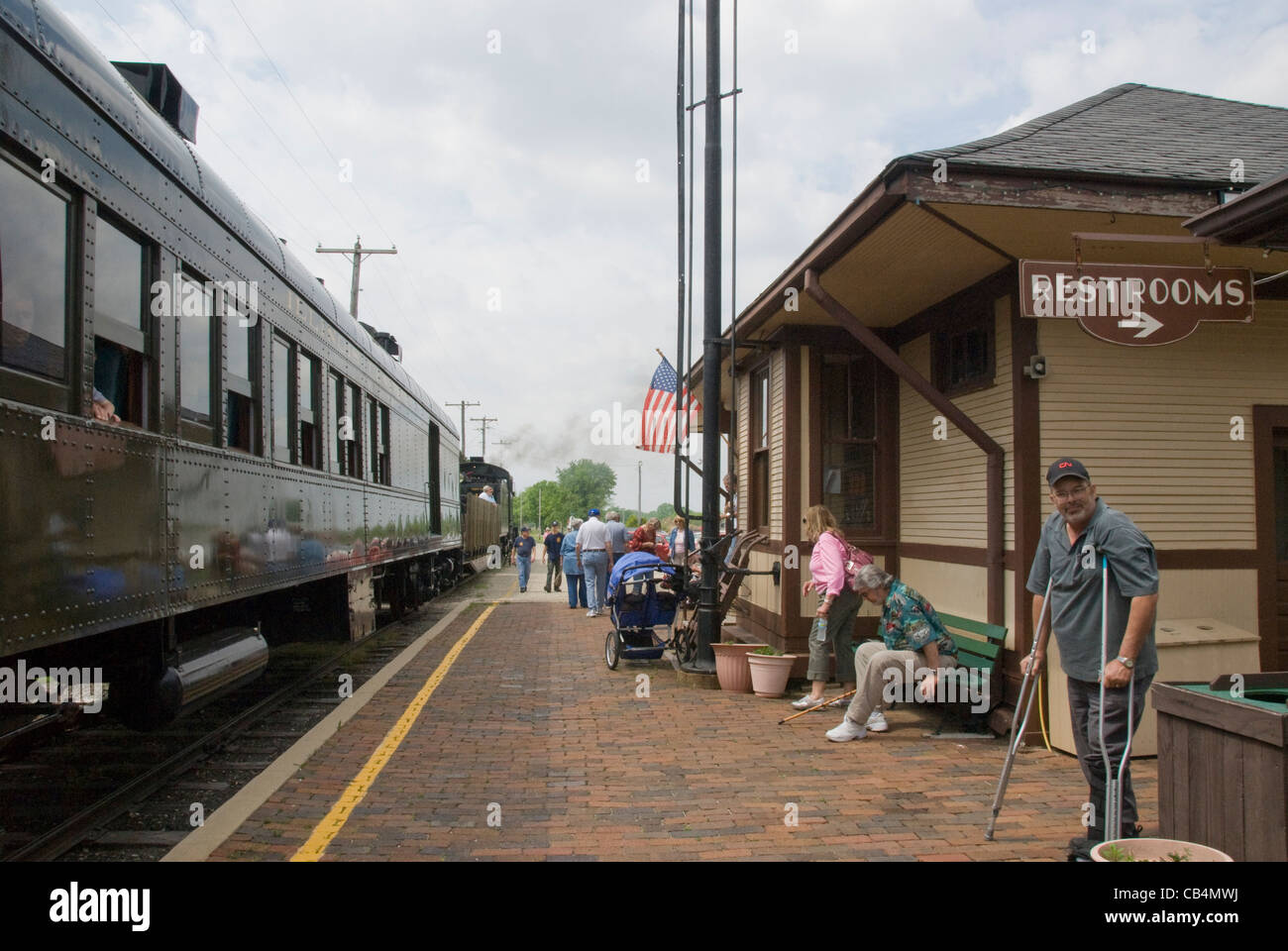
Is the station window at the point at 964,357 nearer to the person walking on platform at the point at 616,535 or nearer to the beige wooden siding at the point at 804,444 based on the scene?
the beige wooden siding at the point at 804,444

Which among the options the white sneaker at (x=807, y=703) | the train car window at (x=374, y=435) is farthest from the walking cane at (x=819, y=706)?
the train car window at (x=374, y=435)

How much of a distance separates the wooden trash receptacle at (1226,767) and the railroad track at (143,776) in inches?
177

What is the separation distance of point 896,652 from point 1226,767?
2.70 m

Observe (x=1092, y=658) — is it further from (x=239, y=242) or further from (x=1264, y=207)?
(x=239, y=242)

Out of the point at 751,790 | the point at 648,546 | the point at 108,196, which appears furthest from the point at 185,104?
the point at 648,546

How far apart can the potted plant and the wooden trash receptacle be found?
13.2ft

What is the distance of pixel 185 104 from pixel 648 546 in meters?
7.86

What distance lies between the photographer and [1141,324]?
5.28m

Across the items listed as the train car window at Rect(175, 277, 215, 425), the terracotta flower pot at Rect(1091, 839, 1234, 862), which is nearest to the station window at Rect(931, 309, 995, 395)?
the terracotta flower pot at Rect(1091, 839, 1234, 862)

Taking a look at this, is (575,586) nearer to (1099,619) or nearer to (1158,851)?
(1099,619)

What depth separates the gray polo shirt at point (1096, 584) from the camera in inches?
159

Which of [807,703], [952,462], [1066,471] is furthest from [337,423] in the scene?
[1066,471]

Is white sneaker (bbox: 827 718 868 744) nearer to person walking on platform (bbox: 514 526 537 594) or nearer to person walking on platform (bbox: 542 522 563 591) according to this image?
person walking on platform (bbox: 542 522 563 591)

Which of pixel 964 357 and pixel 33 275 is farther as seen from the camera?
pixel 964 357
